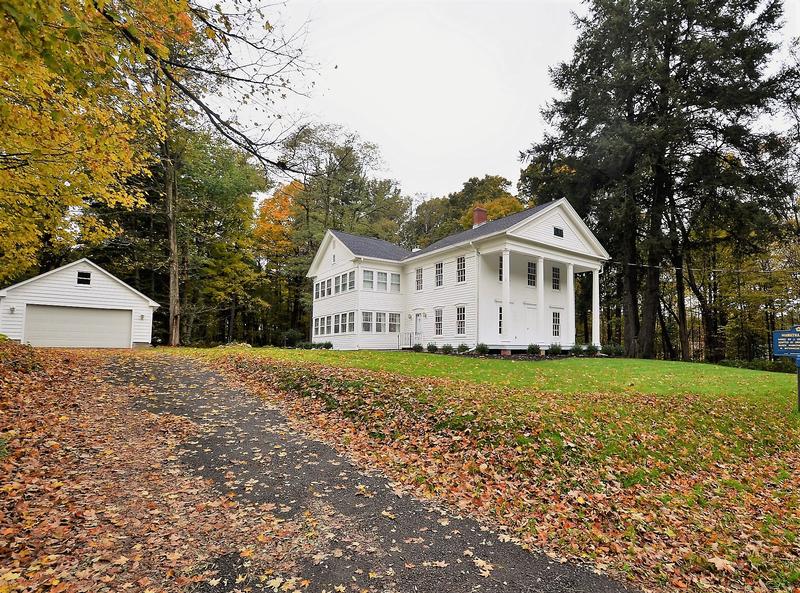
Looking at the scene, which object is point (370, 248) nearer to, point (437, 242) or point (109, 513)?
point (437, 242)

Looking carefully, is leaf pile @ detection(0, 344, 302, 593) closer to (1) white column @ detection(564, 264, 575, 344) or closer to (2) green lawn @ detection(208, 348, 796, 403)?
(2) green lawn @ detection(208, 348, 796, 403)

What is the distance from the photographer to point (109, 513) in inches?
159

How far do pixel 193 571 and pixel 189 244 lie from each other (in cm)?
2639

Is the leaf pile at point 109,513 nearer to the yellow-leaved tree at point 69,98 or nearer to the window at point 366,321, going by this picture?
the yellow-leaved tree at point 69,98

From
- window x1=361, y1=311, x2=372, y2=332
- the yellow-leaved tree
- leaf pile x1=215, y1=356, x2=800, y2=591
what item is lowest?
leaf pile x1=215, y1=356, x2=800, y2=591

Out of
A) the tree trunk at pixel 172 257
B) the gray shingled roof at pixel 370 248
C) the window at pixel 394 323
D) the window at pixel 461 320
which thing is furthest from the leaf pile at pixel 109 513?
the gray shingled roof at pixel 370 248

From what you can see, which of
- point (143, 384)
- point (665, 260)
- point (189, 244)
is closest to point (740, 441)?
point (143, 384)

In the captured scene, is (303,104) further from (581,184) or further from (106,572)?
(581,184)

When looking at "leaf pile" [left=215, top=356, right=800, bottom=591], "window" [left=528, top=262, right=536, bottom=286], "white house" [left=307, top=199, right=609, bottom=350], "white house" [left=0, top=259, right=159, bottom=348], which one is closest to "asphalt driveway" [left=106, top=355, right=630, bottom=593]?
"leaf pile" [left=215, top=356, right=800, bottom=591]

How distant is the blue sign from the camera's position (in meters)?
9.50

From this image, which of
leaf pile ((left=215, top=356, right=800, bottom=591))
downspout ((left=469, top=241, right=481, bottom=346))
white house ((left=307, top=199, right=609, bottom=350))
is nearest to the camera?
leaf pile ((left=215, top=356, right=800, bottom=591))

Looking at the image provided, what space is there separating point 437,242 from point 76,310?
58.6 ft

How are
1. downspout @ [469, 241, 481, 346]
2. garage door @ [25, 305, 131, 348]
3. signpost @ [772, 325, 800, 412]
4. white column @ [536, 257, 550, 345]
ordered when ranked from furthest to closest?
white column @ [536, 257, 550, 345]
downspout @ [469, 241, 481, 346]
garage door @ [25, 305, 131, 348]
signpost @ [772, 325, 800, 412]

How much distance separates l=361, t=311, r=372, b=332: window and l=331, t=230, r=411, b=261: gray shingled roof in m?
3.13
